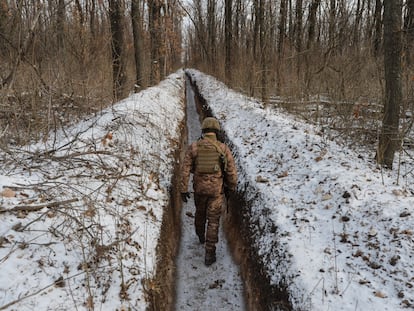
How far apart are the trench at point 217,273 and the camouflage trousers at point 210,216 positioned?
33cm

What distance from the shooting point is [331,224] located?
341cm

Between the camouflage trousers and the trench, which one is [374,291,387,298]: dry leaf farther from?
the camouflage trousers

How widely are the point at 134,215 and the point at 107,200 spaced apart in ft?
1.25

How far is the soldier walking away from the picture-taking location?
441 centimetres

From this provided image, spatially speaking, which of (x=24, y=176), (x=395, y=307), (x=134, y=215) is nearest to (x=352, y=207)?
(x=395, y=307)

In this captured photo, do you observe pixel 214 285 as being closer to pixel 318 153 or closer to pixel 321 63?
pixel 318 153

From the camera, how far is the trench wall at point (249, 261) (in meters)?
3.00

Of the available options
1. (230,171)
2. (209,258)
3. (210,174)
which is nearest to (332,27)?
(230,171)

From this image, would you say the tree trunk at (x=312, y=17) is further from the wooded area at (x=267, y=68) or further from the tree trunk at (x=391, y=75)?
the tree trunk at (x=391, y=75)

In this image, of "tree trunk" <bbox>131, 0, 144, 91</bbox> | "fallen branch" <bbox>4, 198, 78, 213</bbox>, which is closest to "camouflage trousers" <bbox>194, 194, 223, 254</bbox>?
"fallen branch" <bbox>4, 198, 78, 213</bbox>

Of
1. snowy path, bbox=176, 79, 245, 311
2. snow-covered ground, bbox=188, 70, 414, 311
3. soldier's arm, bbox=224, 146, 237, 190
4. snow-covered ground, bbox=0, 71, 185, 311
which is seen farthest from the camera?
soldier's arm, bbox=224, 146, 237, 190

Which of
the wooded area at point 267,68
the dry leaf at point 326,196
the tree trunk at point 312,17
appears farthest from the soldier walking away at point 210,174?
the tree trunk at point 312,17

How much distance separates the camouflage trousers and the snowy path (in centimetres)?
28

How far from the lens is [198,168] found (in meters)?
4.48
